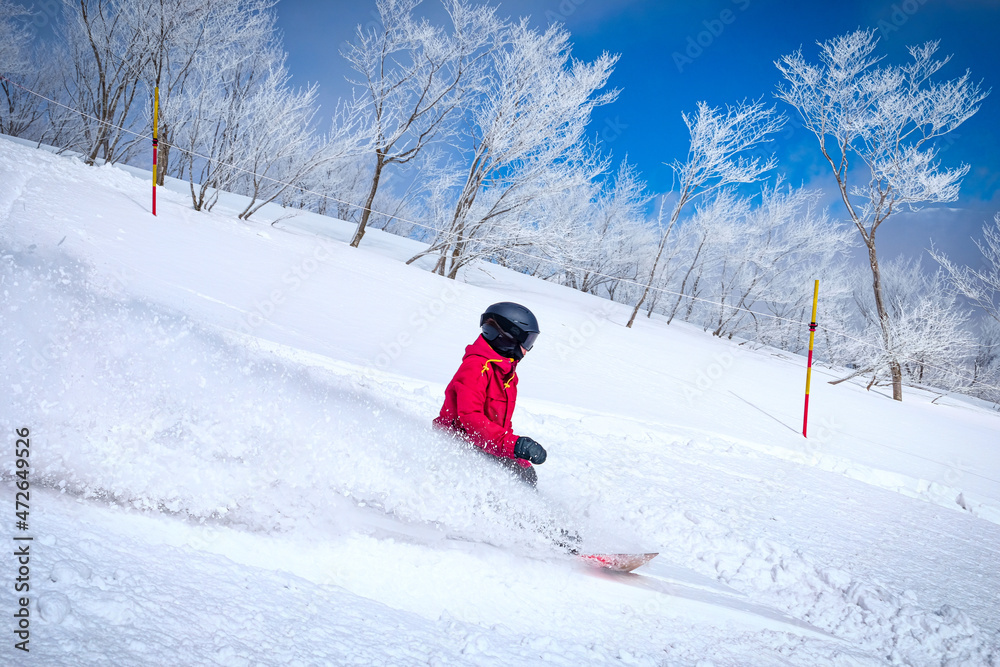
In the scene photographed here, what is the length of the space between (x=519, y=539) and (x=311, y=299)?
600 centimetres

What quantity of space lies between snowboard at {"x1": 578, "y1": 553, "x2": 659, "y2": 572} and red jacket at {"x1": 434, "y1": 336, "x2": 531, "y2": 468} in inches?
22.8

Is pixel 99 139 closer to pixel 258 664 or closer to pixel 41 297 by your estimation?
pixel 41 297

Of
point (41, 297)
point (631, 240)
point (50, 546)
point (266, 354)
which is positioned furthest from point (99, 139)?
point (631, 240)

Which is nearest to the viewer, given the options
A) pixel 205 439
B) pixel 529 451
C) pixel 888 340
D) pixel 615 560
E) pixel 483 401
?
pixel 205 439

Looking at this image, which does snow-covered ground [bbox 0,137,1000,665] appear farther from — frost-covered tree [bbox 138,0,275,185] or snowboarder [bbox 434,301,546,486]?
frost-covered tree [bbox 138,0,275,185]

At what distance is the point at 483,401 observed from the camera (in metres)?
2.94

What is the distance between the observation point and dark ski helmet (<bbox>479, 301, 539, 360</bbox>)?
301 cm

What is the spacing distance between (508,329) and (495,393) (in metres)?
0.39

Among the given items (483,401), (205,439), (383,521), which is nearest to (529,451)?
(483,401)

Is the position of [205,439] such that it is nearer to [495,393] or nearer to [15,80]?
[495,393]

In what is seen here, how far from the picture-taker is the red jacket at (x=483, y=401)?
2840 mm

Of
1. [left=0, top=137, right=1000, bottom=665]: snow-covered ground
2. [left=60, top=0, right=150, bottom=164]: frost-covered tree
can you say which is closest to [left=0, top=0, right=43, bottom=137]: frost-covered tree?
[left=60, top=0, right=150, bottom=164]: frost-covered tree

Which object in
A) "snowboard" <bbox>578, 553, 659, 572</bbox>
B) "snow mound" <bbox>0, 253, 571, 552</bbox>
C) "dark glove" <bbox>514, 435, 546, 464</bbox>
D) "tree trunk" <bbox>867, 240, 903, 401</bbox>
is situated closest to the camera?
"snow mound" <bbox>0, 253, 571, 552</bbox>

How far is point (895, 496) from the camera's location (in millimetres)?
5105
